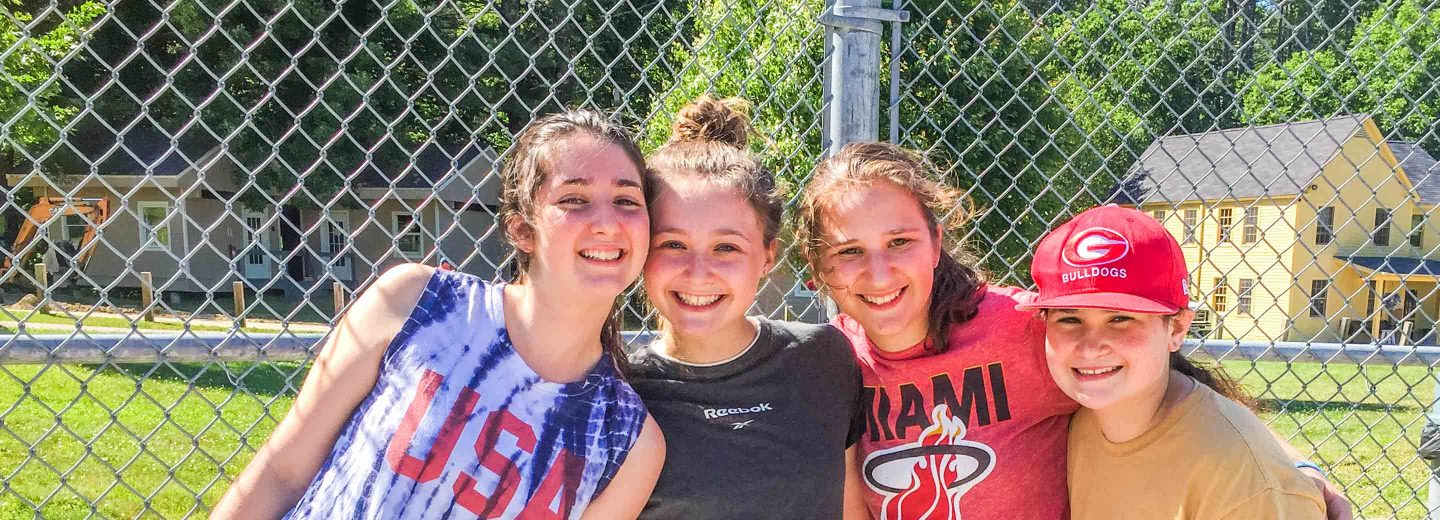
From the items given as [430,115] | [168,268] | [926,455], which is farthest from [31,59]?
[168,268]

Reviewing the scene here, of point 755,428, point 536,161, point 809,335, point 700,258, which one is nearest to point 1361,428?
point 809,335

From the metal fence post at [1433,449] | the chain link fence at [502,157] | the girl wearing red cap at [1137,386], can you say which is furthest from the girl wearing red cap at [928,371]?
the metal fence post at [1433,449]

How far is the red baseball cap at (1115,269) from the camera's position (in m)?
1.77

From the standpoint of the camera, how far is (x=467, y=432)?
171cm

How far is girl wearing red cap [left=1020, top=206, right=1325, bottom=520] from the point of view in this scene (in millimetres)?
1693

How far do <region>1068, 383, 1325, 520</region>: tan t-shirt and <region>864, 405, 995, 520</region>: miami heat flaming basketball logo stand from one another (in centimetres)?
22

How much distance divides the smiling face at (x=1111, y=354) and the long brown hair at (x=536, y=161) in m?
0.92

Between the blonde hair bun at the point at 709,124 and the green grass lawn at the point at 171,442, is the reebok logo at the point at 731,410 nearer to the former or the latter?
the blonde hair bun at the point at 709,124

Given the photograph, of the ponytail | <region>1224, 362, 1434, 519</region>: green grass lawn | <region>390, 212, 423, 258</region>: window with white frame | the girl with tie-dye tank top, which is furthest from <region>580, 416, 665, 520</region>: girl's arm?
<region>390, 212, 423, 258</region>: window with white frame

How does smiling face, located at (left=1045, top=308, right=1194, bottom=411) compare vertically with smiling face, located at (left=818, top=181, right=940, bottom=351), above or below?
below

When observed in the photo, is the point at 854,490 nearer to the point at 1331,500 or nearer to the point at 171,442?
the point at 1331,500

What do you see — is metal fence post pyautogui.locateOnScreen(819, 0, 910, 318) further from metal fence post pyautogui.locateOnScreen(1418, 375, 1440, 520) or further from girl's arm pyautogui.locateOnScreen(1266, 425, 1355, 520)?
metal fence post pyautogui.locateOnScreen(1418, 375, 1440, 520)

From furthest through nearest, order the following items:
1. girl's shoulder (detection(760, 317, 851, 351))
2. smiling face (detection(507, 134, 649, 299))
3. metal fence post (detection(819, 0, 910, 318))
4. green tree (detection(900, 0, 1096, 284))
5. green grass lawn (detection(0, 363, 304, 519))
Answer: green tree (detection(900, 0, 1096, 284)) < green grass lawn (detection(0, 363, 304, 519)) < metal fence post (detection(819, 0, 910, 318)) < girl's shoulder (detection(760, 317, 851, 351)) < smiling face (detection(507, 134, 649, 299))

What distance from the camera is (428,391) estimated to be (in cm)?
171
